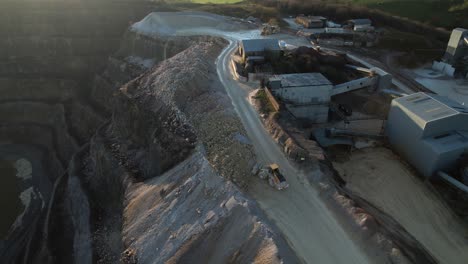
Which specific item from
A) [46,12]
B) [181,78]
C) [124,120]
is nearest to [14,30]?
[46,12]

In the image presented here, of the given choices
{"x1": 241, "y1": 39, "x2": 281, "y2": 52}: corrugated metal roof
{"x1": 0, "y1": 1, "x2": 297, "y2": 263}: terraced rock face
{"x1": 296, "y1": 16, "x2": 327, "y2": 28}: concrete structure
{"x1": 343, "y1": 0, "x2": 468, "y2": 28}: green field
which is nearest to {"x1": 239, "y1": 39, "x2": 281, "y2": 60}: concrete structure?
{"x1": 241, "y1": 39, "x2": 281, "y2": 52}: corrugated metal roof

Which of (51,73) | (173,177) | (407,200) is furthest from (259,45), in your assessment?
(51,73)

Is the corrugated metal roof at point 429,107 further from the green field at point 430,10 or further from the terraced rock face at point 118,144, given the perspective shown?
the green field at point 430,10

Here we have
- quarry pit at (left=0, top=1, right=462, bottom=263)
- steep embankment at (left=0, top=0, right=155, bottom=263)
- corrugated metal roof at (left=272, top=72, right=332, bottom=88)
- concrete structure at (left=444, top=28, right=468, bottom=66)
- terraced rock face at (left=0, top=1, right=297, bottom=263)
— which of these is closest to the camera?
quarry pit at (left=0, top=1, right=462, bottom=263)

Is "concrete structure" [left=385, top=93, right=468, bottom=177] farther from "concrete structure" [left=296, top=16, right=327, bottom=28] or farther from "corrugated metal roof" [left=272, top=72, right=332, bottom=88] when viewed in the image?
"concrete structure" [left=296, top=16, right=327, bottom=28]

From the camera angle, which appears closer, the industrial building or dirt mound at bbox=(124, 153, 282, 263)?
dirt mound at bbox=(124, 153, 282, 263)

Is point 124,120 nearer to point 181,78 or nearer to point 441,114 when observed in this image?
point 181,78

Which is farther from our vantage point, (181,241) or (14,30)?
(14,30)

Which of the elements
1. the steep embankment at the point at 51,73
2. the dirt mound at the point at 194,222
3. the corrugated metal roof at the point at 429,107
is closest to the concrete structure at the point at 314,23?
the corrugated metal roof at the point at 429,107
